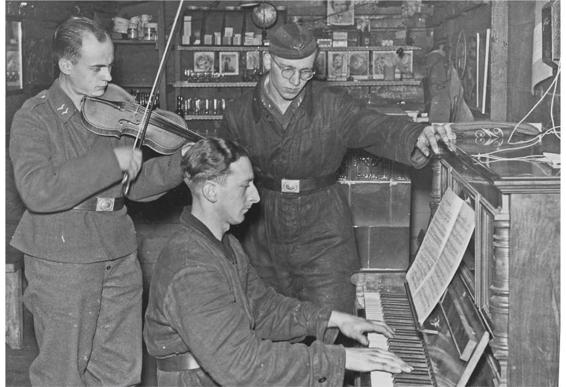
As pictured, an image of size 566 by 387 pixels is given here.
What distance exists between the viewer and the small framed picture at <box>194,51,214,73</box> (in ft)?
33.2

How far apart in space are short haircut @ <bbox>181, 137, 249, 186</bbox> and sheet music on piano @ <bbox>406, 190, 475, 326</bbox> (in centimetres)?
77

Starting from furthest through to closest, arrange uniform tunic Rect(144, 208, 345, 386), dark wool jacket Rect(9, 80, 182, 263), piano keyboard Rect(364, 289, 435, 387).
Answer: dark wool jacket Rect(9, 80, 182, 263), piano keyboard Rect(364, 289, 435, 387), uniform tunic Rect(144, 208, 345, 386)

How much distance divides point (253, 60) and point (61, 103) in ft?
21.7

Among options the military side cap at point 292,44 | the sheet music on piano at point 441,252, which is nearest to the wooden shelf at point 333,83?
the military side cap at point 292,44

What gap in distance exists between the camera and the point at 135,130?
377 centimetres

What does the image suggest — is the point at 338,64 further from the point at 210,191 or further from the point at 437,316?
the point at 210,191

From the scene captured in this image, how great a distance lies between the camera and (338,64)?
998 centimetres

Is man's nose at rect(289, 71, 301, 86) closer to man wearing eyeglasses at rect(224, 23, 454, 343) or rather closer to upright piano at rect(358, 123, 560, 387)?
man wearing eyeglasses at rect(224, 23, 454, 343)

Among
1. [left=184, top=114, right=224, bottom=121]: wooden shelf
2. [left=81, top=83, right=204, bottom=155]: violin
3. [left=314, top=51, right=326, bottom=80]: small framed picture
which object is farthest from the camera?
[left=314, top=51, right=326, bottom=80]: small framed picture

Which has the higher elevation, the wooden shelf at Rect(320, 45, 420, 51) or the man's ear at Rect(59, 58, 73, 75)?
the wooden shelf at Rect(320, 45, 420, 51)

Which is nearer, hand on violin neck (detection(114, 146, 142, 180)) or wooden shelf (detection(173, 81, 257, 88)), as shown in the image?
hand on violin neck (detection(114, 146, 142, 180))

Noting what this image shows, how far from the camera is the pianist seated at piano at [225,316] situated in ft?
8.21

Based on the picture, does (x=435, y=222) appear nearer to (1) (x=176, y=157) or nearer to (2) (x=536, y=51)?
(1) (x=176, y=157)

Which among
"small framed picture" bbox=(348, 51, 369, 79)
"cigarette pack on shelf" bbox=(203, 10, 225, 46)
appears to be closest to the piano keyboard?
"small framed picture" bbox=(348, 51, 369, 79)
